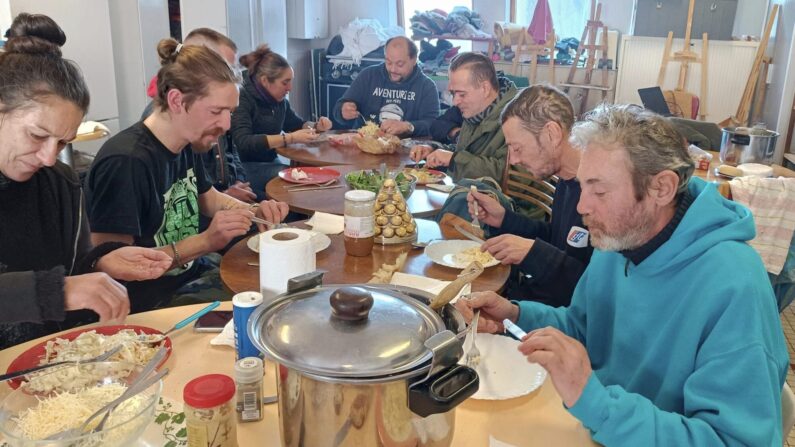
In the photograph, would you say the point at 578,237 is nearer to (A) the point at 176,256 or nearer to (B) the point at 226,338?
(B) the point at 226,338

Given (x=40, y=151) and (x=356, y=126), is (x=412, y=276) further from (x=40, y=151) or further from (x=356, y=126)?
(x=356, y=126)

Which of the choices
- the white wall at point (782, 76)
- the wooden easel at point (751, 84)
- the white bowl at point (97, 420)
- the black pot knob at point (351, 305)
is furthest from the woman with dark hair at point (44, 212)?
the wooden easel at point (751, 84)

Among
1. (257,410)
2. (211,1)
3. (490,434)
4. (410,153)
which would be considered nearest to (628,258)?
(490,434)

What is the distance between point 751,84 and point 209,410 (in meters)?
5.78

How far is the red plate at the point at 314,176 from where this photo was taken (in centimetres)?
303

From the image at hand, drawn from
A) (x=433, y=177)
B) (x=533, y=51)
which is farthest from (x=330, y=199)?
(x=533, y=51)

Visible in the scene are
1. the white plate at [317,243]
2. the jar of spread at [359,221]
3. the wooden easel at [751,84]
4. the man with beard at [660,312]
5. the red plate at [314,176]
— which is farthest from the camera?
the wooden easel at [751,84]

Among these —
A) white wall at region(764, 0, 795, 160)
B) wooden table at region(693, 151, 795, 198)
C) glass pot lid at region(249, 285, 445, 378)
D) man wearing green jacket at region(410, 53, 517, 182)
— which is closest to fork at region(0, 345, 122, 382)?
glass pot lid at region(249, 285, 445, 378)

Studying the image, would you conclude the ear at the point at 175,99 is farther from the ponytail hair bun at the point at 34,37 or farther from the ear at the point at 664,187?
the ear at the point at 664,187

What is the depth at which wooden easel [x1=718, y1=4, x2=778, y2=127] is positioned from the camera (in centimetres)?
529

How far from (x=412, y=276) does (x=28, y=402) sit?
103 cm

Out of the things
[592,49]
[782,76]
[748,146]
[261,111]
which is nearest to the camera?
[748,146]

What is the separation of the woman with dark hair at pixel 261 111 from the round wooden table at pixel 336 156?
0.38 ft

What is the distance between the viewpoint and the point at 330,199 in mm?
2779
